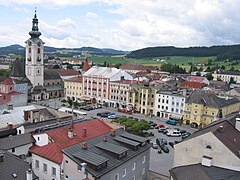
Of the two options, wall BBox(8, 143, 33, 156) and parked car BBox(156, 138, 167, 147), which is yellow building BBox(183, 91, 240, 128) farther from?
wall BBox(8, 143, 33, 156)

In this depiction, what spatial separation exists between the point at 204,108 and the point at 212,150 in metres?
37.8

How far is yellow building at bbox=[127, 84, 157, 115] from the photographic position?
7369 cm

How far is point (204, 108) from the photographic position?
207 feet

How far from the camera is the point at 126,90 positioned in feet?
263

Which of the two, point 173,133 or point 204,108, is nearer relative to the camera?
point 173,133

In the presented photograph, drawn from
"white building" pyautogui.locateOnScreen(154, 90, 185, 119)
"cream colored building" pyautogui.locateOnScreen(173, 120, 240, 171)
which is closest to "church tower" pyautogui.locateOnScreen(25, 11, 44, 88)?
"white building" pyautogui.locateOnScreen(154, 90, 185, 119)

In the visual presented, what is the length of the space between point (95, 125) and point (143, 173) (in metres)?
8.30

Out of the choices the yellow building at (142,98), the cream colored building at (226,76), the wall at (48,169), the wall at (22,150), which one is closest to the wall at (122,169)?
the wall at (48,169)

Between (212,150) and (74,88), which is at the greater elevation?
(212,150)

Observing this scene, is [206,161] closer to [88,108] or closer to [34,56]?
[88,108]

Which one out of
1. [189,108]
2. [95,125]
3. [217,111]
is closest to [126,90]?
[189,108]

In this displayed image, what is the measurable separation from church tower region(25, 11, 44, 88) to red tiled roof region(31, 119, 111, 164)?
59907mm

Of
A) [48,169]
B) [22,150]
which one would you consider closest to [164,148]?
[48,169]

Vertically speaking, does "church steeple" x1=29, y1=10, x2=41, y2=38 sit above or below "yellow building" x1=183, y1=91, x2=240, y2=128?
above
